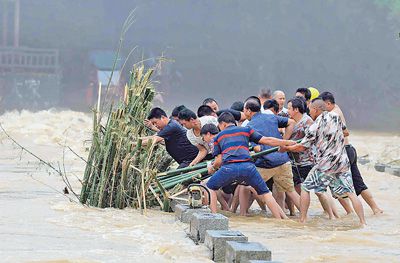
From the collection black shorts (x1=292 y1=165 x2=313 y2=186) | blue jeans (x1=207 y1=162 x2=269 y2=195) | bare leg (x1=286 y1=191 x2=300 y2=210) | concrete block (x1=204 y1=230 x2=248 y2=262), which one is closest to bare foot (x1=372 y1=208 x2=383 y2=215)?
black shorts (x1=292 y1=165 x2=313 y2=186)

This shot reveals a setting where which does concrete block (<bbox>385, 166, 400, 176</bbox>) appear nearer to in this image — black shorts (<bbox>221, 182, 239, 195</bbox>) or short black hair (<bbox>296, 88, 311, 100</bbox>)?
short black hair (<bbox>296, 88, 311, 100</bbox>)

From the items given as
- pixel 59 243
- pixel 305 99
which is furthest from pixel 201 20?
pixel 59 243

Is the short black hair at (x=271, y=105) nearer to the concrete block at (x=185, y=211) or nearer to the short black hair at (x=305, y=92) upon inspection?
the short black hair at (x=305, y=92)

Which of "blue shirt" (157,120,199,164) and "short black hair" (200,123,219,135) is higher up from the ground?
"short black hair" (200,123,219,135)

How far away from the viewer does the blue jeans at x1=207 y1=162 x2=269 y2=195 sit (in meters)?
9.58

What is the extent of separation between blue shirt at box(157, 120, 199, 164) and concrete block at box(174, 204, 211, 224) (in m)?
1.24

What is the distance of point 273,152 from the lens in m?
10.6

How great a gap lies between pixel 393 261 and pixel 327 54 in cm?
3907

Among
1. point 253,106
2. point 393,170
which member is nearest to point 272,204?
point 253,106

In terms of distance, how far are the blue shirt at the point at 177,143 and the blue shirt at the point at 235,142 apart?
1009 mm

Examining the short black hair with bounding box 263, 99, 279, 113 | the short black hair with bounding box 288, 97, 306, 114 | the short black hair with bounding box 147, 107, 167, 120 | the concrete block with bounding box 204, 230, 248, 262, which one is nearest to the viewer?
the concrete block with bounding box 204, 230, 248, 262

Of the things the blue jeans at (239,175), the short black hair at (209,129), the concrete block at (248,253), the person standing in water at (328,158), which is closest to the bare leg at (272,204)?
the blue jeans at (239,175)

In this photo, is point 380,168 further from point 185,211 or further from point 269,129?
point 185,211

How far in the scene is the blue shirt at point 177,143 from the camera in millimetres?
10555
